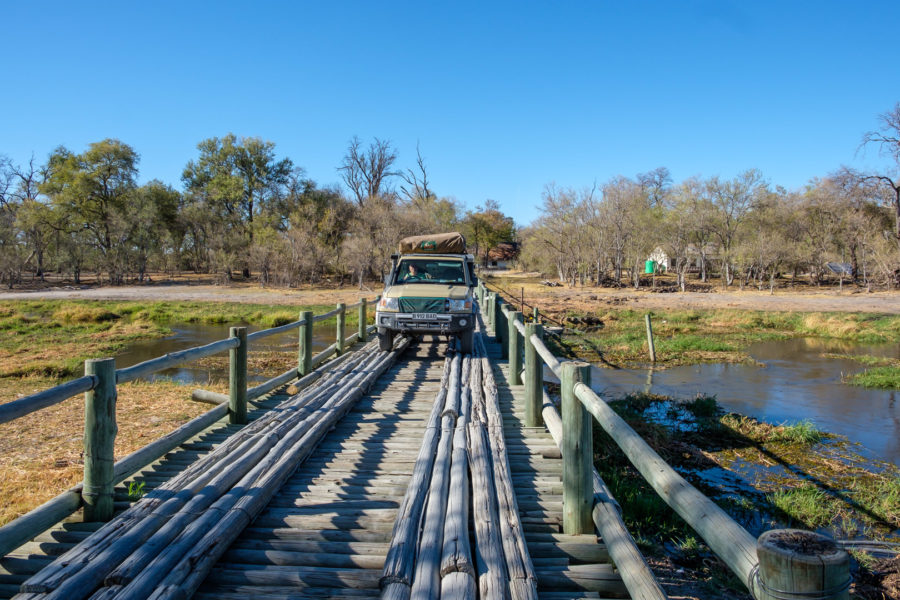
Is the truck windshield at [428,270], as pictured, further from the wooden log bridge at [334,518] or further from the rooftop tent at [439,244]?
the wooden log bridge at [334,518]

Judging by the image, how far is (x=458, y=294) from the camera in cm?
1070

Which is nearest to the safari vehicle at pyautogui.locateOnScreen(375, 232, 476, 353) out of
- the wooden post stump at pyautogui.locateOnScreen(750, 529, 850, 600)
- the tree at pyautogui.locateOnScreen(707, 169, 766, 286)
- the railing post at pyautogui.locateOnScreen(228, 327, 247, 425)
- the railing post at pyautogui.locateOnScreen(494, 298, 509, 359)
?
the railing post at pyautogui.locateOnScreen(494, 298, 509, 359)

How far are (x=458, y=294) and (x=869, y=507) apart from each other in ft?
22.6

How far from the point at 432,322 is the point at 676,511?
27.5 feet

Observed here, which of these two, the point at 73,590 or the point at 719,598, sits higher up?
the point at 73,590

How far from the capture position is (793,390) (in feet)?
49.7

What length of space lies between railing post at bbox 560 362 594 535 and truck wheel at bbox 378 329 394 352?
752 cm

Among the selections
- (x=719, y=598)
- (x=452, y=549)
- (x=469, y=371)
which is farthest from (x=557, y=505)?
(x=469, y=371)

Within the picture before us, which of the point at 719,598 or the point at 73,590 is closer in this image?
the point at 73,590

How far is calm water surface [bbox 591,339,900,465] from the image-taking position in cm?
1177

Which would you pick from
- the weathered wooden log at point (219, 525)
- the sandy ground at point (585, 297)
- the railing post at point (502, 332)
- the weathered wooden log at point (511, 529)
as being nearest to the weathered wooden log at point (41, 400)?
the weathered wooden log at point (219, 525)

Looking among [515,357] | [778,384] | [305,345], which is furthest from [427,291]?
[778,384]

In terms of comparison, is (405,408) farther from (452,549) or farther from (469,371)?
(452,549)

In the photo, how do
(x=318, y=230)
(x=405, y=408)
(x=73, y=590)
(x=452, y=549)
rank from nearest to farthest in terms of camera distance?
(x=73, y=590), (x=452, y=549), (x=405, y=408), (x=318, y=230)
